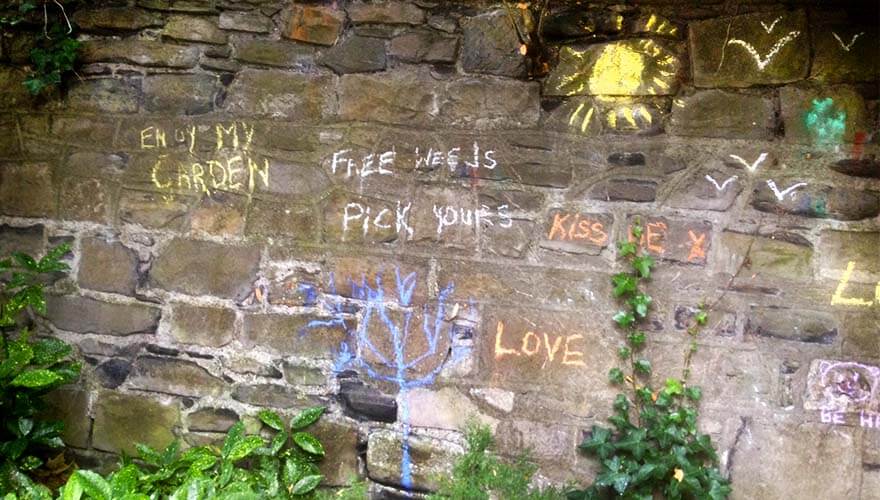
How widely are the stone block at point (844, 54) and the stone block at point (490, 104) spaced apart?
1.04 m

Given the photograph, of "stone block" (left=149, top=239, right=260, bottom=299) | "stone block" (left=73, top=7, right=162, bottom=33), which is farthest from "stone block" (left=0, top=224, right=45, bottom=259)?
"stone block" (left=73, top=7, right=162, bottom=33)

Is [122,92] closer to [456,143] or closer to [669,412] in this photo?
[456,143]

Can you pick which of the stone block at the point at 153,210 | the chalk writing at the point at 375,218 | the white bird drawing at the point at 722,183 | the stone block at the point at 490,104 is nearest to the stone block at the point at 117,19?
the stone block at the point at 153,210

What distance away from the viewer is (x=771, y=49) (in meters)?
2.54

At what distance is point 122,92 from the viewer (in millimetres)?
2986

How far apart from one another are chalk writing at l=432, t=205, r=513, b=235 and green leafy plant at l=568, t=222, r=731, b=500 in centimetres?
48

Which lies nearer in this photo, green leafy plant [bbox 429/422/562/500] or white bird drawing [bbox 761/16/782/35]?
white bird drawing [bbox 761/16/782/35]

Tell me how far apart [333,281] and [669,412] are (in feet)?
4.70

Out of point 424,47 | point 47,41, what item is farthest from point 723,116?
point 47,41

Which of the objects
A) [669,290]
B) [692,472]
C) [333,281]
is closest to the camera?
[692,472]

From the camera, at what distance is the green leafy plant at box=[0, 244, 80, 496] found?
2.65 meters

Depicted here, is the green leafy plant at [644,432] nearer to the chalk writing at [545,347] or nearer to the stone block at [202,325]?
the chalk writing at [545,347]

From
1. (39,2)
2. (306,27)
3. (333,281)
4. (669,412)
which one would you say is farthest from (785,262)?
(39,2)

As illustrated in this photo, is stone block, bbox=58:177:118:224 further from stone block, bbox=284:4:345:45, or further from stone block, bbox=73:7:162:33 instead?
stone block, bbox=284:4:345:45
